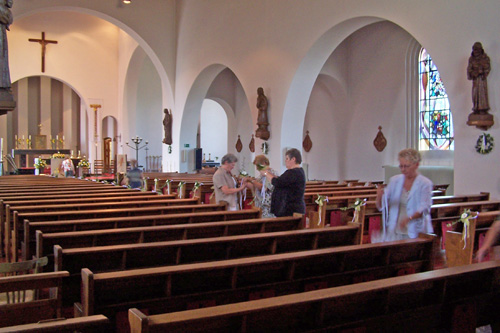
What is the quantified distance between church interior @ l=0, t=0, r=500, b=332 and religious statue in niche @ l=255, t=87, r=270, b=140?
0.05m

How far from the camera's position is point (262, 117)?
11.4 m

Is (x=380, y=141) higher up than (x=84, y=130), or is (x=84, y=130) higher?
(x=84, y=130)

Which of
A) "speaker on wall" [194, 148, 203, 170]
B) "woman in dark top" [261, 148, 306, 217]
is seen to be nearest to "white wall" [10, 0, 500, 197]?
"speaker on wall" [194, 148, 203, 170]

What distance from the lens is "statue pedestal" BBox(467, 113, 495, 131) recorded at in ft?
22.0

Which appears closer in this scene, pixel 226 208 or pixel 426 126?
pixel 226 208

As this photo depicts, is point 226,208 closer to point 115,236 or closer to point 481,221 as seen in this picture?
point 115,236

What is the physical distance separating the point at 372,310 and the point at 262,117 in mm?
9548

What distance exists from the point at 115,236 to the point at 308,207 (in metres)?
3.43

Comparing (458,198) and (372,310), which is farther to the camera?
(458,198)

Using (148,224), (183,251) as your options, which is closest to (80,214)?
(148,224)

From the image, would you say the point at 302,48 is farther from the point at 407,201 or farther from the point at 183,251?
the point at 183,251

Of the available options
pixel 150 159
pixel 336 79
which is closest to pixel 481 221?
pixel 336 79

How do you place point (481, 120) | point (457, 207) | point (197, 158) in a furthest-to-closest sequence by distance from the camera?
point (197, 158)
point (481, 120)
point (457, 207)

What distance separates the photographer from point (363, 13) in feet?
28.5
